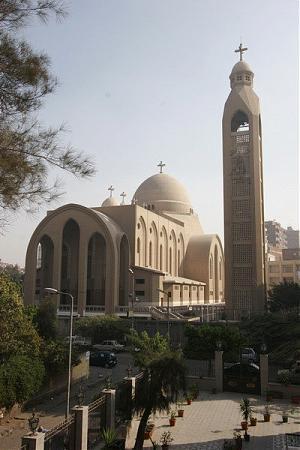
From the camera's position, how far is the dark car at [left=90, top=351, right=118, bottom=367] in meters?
27.3

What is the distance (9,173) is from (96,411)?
834 cm

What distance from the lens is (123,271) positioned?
46594mm

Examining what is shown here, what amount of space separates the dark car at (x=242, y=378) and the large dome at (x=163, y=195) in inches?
1610

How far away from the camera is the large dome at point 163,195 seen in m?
62.5

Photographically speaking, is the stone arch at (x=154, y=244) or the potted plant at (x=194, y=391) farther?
the stone arch at (x=154, y=244)

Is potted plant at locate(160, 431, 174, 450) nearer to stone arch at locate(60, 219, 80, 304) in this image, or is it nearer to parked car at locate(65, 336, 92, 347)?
parked car at locate(65, 336, 92, 347)

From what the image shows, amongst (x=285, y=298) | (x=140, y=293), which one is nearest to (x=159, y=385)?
(x=140, y=293)

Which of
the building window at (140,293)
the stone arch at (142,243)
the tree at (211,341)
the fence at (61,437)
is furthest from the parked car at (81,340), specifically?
the fence at (61,437)

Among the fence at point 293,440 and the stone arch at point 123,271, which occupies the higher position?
the stone arch at point 123,271

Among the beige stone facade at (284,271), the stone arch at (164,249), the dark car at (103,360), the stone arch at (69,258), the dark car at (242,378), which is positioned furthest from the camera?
the beige stone facade at (284,271)

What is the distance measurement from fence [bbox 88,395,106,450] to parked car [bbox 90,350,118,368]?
1334cm

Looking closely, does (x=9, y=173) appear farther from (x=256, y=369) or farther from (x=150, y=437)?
(x=256, y=369)

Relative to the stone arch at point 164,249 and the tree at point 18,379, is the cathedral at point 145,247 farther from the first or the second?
the tree at point 18,379

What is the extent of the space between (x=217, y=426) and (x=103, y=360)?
1238 cm
